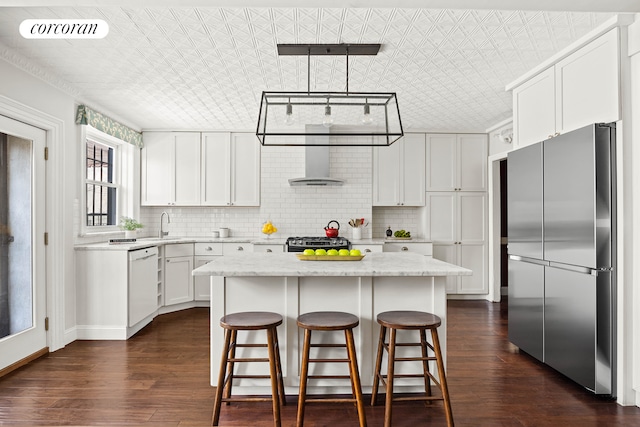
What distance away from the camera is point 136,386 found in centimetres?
296

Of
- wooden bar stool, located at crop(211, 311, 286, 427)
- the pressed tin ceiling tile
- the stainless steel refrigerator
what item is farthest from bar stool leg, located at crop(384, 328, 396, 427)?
the pressed tin ceiling tile

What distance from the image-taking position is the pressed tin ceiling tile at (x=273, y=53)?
105 inches

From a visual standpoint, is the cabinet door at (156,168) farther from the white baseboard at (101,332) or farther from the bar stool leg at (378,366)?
the bar stool leg at (378,366)

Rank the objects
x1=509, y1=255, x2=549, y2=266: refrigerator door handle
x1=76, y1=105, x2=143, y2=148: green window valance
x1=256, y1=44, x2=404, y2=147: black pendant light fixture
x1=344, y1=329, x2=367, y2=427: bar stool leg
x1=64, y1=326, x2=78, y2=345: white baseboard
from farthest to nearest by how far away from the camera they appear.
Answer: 1. x1=76, y1=105, x2=143, y2=148: green window valance
2. x1=64, y1=326, x2=78, y2=345: white baseboard
3. x1=509, y1=255, x2=549, y2=266: refrigerator door handle
4. x1=256, y1=44, x2=404, y2=147: black pendant light fixture
5. x1=344, y1=329, x2=367, y2=427: bar stool leg

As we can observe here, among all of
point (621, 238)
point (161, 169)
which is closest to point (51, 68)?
point (161, 169)

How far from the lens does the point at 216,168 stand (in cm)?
589

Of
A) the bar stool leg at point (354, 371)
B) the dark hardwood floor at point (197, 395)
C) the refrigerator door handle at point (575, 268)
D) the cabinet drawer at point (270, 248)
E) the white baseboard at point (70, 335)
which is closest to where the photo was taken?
the bar stool leg at point (354, 371)

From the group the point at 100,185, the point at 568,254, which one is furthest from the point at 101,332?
the point at 568,254

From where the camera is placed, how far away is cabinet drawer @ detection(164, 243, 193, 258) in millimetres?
5233

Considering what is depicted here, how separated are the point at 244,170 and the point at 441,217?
2.98m

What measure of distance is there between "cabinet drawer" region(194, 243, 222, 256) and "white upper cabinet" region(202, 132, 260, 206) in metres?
0.64

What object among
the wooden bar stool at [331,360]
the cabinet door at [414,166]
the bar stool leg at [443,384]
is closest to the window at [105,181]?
the wooden bar stool at [331,360]

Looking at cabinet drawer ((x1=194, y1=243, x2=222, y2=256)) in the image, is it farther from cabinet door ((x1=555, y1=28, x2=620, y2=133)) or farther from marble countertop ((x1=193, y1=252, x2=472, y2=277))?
cabinet door ((x1=555, y1=28, x2=620, y2=133))

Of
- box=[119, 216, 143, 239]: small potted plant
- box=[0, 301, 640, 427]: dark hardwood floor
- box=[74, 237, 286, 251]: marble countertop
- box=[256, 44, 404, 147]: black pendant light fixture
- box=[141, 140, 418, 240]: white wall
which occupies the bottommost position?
box=[0, 301, 640, 427]: dark hardwood floor
